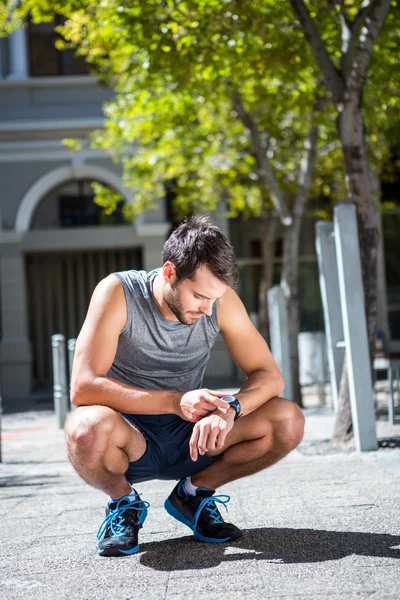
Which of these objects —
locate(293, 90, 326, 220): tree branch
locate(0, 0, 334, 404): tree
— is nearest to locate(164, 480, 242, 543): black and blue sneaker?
locate(0, 0, 334, 404): tree

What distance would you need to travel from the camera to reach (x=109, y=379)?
3.85 meters

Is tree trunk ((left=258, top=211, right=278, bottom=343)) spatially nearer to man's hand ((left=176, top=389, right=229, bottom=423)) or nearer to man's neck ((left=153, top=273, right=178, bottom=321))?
man's neck ((left=153, top=273, right=178, bottom=321))

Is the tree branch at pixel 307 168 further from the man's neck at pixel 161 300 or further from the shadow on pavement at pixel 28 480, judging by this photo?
the man's neck at pixel 161 300

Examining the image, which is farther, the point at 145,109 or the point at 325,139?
the point at 325,139

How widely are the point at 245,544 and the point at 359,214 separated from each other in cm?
424

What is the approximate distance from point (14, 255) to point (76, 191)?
1.91 metres

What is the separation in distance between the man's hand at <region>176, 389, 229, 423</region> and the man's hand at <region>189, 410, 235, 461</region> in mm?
38

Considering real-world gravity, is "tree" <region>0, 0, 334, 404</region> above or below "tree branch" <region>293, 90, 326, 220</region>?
above

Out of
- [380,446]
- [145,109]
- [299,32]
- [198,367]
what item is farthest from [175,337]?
[145,109]

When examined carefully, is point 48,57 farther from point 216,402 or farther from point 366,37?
point 216,402

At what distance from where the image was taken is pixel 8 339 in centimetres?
1973

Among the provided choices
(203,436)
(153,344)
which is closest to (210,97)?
(153,344)

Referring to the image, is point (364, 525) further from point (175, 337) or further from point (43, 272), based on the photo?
point (43, 272)

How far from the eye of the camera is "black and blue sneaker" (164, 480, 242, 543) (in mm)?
3963
